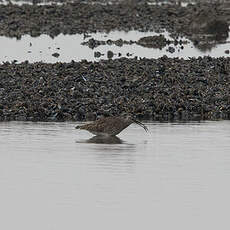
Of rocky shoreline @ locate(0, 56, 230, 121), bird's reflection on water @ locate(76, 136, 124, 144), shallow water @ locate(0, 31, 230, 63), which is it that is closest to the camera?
bird's reflection on water @ locate(76, 136, 124, 144)

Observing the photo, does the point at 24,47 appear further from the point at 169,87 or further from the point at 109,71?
the point at 169,87

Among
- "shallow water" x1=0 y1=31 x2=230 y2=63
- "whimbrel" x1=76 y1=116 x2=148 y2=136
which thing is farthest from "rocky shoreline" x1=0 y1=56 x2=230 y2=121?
"shallow water" x1=0 y1=31 x2=230 y2=63

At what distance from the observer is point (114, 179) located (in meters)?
15.9

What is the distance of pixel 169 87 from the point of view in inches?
1177

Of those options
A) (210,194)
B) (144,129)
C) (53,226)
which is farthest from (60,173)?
(144,129)

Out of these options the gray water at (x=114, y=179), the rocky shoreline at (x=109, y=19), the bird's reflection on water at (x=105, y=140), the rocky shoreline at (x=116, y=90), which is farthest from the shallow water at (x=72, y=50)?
the gray water at (x=114, y=179)

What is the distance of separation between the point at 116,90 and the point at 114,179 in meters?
13.4

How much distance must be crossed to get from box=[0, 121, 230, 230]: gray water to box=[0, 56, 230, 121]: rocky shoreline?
10.2ft

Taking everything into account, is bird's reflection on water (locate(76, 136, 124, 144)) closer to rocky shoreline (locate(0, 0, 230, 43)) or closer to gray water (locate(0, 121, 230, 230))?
gray water (locate(0, 121, 230, 230))

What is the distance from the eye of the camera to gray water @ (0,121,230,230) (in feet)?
42.5

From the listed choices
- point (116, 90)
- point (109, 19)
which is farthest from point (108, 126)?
point (109, 19)

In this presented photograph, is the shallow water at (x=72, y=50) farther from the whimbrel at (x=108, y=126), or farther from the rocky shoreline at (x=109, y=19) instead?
the whimbrel at (x=108, y=126)

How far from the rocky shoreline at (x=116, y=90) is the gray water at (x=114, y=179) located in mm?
3113

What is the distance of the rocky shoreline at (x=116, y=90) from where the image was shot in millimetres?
26234
